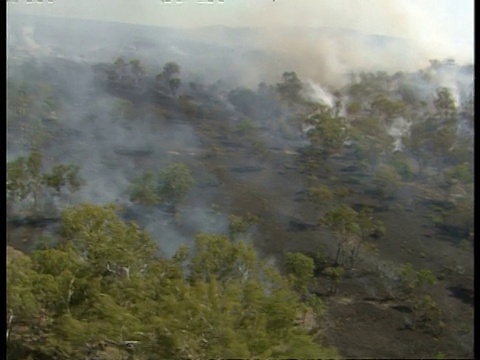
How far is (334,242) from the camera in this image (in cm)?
487

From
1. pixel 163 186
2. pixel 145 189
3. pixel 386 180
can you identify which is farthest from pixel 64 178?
pixel 386 180

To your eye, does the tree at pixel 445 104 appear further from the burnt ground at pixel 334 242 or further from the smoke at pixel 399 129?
the burnt ground at pixel 334 242

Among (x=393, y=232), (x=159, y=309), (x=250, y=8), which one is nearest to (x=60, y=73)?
(x=250, y=8)

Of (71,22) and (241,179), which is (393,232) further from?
(71,22)

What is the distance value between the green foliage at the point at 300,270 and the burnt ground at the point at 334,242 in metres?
0.07

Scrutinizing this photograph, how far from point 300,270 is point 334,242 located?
359 mm

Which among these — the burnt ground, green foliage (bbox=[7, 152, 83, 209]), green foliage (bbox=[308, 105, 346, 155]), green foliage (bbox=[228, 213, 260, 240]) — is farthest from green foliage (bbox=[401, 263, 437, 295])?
green foliage (bbox=[7, 152, 83, 209])

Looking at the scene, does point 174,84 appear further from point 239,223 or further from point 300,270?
point 300,270

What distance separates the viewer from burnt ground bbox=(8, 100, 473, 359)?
4.68 m

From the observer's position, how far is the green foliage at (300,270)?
4816mm

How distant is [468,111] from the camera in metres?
4.83

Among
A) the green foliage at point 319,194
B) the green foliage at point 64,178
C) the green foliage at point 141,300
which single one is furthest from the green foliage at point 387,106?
the green foliage at point 64,178

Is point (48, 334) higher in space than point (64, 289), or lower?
lower
